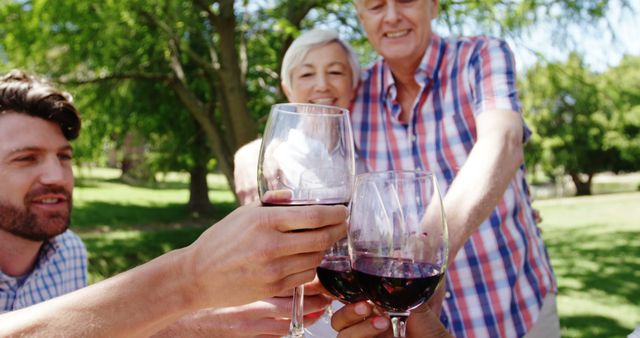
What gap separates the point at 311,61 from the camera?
2.64m

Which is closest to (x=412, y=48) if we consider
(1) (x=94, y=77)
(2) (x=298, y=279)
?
(2) (x=298, y=279)

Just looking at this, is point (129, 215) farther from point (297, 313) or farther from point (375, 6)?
point (297, 313)

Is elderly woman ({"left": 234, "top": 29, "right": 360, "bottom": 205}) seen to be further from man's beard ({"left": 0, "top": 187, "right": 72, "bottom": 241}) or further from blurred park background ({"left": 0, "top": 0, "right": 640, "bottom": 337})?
blurred park background ({"left": 0, "top": 0, "right": 640, "bottom": 337})

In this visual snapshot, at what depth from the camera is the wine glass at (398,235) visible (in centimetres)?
118

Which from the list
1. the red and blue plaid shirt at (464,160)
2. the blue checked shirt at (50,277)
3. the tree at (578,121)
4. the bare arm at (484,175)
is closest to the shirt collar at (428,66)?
the red and blue plaid shirt at (464,160)

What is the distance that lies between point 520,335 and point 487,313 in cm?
Result: 18

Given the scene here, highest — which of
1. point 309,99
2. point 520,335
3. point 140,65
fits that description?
point 140,65

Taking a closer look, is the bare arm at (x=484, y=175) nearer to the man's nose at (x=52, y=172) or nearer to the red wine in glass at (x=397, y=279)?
the red wine in glass at (x=397, y=279)

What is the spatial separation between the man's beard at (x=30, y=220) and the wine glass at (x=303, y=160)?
178 cm

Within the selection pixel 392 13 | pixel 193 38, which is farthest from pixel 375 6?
pixel 193 38

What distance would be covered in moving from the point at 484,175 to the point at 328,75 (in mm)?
1148

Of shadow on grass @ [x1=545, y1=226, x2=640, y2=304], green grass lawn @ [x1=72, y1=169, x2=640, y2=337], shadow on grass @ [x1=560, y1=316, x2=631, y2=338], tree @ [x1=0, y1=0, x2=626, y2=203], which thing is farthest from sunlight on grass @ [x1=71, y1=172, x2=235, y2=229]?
shadow on grass @ [x1=560, y1=316, x2=631, y2=338]

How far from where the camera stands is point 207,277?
108 cm

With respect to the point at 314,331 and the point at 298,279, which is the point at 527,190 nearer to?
the point at 314,331
